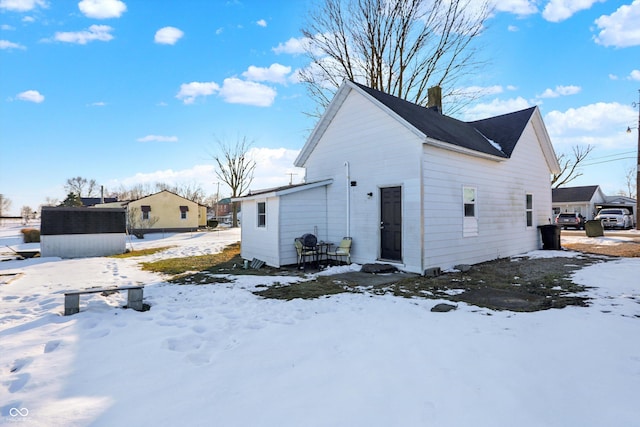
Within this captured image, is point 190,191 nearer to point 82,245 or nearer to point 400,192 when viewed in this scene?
point 82,245

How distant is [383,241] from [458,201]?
2.46 metres

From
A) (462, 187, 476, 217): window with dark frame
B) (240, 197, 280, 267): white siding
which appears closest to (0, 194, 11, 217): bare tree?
(240, 197, 280, 267): white siding

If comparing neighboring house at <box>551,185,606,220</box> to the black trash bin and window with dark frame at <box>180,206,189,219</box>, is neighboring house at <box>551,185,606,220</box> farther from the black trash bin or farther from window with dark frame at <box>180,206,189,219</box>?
window with dark frame at <box>180,206,189,219</box>

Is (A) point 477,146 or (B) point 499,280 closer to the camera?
(B) point 499,280

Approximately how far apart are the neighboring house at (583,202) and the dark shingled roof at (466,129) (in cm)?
3186

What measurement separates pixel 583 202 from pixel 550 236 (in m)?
30.8

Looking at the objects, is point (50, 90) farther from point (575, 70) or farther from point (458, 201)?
point (575, 70)

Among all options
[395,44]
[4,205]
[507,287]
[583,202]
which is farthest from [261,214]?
[4,205]

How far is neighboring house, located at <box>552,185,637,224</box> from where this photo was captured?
35875 mm

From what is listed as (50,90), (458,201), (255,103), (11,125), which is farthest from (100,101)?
(458,201)

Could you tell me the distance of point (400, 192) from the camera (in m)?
8.62

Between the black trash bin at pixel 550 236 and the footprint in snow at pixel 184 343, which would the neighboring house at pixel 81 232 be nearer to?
the footprint in snow at pixel 184 343

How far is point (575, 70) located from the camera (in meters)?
13.4

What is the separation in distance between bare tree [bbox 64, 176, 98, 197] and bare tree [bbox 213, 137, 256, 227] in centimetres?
4395
